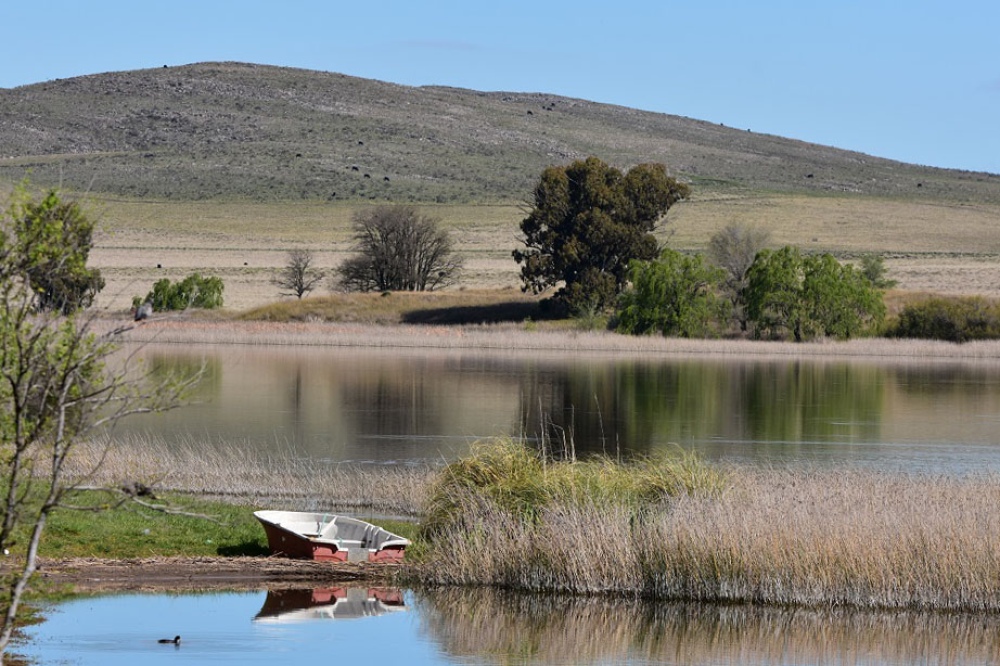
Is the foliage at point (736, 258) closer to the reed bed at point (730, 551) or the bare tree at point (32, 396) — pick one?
the reed bed at point (730, 551)

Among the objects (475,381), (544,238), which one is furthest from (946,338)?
(475,381)

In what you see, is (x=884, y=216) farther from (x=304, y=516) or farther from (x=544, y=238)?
(x=304, y=516)

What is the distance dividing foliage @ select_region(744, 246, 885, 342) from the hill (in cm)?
7208

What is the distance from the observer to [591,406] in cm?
5247

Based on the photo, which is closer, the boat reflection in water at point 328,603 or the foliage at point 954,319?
the boat reflection in water at point 328,603

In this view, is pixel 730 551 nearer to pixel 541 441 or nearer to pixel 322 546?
pixel 322 546

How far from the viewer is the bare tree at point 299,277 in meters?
106

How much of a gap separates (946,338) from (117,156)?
106 m

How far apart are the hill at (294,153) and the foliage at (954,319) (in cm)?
7352

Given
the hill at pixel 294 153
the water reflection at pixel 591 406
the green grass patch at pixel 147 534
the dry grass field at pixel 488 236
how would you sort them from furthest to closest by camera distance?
the hill at pixel 294 153, the dry grass field at pixel 488 236, the water reflection at pixel 591 406, the green grass patch at pixel 147 534

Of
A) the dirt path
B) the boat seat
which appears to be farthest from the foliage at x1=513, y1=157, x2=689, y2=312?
the dirt path

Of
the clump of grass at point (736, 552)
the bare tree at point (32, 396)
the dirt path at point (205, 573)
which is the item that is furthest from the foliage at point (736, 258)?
the bare tree at point (32, 396)

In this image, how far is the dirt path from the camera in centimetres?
2017

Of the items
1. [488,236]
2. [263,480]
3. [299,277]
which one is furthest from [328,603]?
[488,236]
